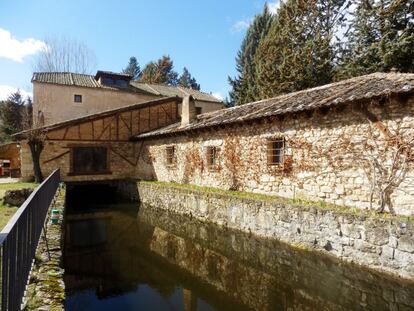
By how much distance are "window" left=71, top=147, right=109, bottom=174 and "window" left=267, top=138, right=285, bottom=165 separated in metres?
11.8

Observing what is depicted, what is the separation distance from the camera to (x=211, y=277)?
6.45 metres

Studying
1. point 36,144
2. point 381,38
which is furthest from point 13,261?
point 381,38

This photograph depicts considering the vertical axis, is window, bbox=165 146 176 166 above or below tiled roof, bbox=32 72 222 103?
below

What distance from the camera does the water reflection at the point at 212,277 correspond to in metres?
5.28

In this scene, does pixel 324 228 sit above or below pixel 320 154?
below

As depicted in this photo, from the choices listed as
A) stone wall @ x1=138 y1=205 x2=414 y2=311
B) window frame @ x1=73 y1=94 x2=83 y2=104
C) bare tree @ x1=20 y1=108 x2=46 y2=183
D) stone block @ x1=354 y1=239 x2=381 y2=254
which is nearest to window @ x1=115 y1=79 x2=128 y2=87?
window frame @ x1=73 y1=94 x2=83 y2=104

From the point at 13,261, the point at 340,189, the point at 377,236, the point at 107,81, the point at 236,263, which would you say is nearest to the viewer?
the point at 13,261

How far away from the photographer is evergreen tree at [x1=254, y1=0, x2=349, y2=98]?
2339cm

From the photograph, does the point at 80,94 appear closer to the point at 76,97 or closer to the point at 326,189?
the point at 76,97

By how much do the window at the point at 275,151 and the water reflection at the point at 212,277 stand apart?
2.89 m

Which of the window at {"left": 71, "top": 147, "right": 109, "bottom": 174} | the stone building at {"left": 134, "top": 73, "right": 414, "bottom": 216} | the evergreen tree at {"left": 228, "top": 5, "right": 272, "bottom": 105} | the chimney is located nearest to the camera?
the stone building at {"left": 134, "top": 73, "right": 414, "bottom": 216}

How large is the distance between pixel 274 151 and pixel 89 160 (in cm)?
1237

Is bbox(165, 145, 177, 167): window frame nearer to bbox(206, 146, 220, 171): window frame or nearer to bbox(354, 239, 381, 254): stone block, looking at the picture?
bbox(206, 146, 220, 171): window frame

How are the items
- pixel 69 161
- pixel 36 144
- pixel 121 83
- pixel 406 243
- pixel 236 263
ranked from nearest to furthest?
pixel 406 243 < pixel 236 263 < pixel 36 144 < pixel 69 161 < pixel 121 83
